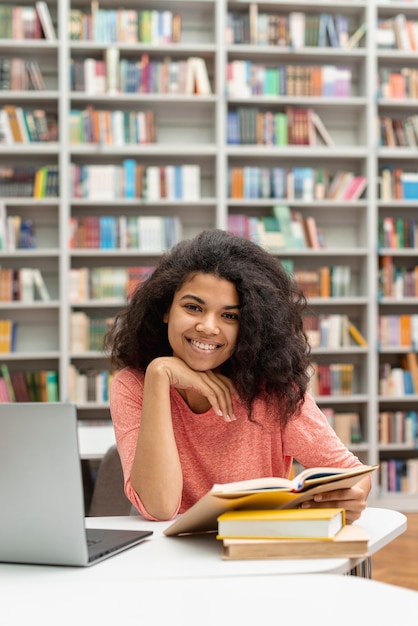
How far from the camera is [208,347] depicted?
1703mm

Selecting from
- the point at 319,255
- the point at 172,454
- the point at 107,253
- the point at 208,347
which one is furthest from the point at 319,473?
the point at 319,255

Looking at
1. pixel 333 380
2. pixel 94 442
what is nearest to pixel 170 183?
pixel 333 380

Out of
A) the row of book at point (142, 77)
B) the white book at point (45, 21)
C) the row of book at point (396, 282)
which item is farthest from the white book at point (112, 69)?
the row of book at point (396, 282)

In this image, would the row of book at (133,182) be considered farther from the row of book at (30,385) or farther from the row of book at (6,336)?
the row of book at (30,385)

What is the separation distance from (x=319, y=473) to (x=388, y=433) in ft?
12.6

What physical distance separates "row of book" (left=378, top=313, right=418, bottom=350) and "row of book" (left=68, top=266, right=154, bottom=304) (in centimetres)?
151

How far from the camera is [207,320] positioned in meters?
1.68

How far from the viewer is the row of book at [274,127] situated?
491cm

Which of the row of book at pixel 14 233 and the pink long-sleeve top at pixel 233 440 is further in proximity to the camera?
the row of book at pixel 14 233

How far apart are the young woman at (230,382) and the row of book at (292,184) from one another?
A: 3187mm

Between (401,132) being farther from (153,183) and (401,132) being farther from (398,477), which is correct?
(398,477)

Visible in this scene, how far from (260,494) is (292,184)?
3900 mm

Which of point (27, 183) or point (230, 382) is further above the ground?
point (27, 183)

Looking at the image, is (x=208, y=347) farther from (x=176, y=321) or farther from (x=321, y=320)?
(x=321, y=320)
